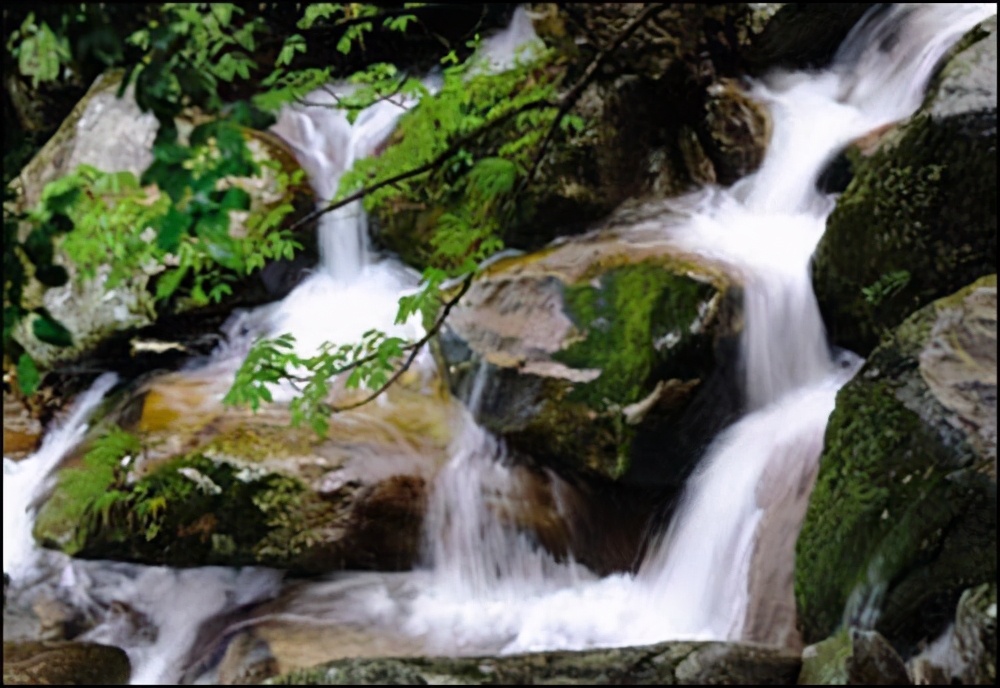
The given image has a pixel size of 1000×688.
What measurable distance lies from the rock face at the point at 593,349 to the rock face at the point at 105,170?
9.15 feet

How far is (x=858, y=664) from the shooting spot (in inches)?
99.9

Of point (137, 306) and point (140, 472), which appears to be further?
point (137, 306)

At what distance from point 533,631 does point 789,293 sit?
9.31ft

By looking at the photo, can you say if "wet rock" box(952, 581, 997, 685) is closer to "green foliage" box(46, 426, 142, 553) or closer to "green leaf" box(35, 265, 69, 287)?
"green leaf" box(35, 265, 69, 287)

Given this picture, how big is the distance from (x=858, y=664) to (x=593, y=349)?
3044 mm

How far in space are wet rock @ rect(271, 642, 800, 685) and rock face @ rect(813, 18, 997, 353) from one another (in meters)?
2.68

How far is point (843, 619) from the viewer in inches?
134

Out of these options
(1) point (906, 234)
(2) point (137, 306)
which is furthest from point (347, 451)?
(1) point (906, 234)

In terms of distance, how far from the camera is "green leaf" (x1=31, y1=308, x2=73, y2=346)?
1338mm

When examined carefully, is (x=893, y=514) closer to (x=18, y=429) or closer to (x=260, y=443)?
(x=260, y=443)

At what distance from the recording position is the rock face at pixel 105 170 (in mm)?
7328

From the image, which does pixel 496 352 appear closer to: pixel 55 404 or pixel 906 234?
pixel 906 234

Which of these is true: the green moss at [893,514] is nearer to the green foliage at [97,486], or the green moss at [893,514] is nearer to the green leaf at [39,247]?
the green leaf at [39,247]

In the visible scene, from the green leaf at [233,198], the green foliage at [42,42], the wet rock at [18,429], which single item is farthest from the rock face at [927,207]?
the wet rock at [18,429]
